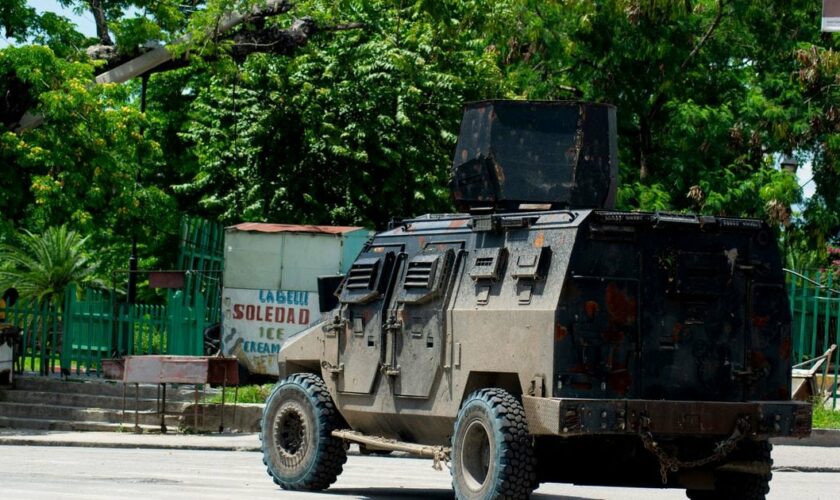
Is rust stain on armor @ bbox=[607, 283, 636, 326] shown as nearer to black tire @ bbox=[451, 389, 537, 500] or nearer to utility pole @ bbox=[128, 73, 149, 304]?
black tire @ bbox=[451, 389, 537, 500]

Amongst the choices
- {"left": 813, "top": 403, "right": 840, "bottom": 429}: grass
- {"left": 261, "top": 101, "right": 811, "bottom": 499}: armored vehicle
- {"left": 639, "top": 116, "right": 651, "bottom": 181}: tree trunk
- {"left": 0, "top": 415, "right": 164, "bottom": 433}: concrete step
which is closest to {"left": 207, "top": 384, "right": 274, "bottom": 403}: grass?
{"left": 0, "top": 415, "right": 164, "bottom": 433}: concrete step

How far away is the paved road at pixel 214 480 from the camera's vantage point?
43.7 ft

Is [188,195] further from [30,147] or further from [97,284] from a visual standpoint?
[30,147]

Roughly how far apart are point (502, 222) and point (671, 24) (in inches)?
815

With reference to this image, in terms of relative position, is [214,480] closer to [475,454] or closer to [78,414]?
[475,454]

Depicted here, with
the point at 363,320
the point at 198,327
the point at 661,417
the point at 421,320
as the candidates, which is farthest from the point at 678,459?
the point at 198,327

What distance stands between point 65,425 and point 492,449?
1355 cm

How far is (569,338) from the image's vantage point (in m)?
11.2

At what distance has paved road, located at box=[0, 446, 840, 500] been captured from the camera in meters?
13.3

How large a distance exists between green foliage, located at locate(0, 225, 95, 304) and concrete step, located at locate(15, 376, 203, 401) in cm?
619

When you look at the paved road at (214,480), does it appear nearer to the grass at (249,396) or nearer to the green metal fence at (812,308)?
the green metal fence at (812,308)

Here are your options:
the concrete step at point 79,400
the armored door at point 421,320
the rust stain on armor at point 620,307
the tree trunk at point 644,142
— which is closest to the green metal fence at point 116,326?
the concrete step at point 79,400

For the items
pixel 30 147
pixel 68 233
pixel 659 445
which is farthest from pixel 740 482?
pixel 68 233

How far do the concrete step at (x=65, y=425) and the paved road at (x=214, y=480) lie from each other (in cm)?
366
